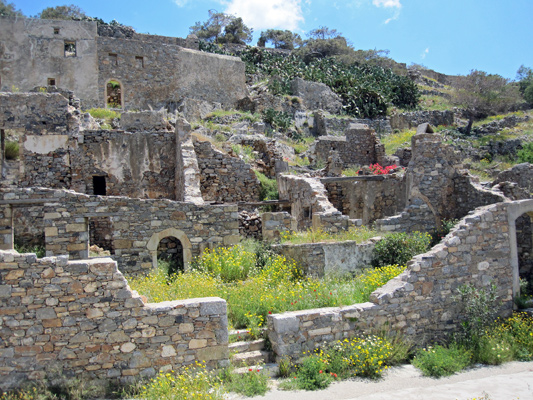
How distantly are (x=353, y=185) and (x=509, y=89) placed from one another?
30.8 meters

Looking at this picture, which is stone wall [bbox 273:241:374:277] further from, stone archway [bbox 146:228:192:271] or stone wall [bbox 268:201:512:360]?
stone archway [bbox 146:228:192:271]

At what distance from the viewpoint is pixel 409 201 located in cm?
1403

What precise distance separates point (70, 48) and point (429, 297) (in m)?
24.8

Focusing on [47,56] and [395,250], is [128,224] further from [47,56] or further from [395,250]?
[47,56]

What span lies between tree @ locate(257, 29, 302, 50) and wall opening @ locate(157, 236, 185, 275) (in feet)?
188

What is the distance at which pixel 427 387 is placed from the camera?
7539 mm

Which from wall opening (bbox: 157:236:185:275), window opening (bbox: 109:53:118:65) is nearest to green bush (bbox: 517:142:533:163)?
wall opening (bbox: 157:236:185:275)

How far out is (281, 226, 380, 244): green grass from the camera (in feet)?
37.7

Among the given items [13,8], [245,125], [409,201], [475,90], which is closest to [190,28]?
[13,8]

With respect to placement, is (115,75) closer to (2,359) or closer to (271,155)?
(271,155)

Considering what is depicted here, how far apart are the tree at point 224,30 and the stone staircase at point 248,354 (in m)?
52.8

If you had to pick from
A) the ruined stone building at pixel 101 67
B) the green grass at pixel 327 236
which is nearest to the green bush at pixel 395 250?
the green grass at pixel 327 236

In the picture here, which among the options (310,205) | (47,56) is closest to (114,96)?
(47,56)

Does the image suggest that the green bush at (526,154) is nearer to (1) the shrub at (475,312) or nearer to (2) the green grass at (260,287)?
(1) the shrub at (475,312)
